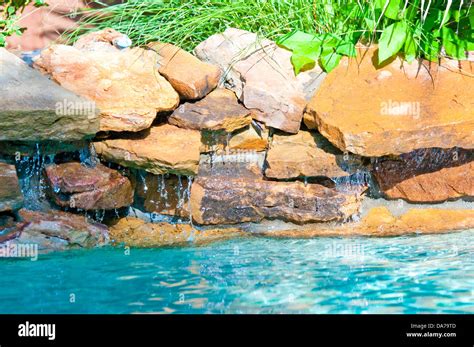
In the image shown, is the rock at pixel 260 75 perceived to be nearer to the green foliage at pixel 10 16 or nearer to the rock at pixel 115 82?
the rock at pixel 115 82

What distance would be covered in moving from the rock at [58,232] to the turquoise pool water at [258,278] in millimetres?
135

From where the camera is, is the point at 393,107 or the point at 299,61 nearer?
the point at 393,107

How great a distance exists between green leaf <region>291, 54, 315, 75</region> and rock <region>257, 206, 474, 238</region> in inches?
42.2

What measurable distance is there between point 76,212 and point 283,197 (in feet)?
4.39

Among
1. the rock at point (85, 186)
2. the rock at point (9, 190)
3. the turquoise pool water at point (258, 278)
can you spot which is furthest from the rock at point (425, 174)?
the rock at point (9, 190)

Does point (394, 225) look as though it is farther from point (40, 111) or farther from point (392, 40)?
point (40, 111)

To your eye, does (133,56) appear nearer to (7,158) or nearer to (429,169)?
(7,158)

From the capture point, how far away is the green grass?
4.76 m

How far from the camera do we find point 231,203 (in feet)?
15.3

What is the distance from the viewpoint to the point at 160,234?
15.3ft

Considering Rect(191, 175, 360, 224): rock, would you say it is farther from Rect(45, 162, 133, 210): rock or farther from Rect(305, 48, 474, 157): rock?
Rect(45, 162, 133, 210): rock

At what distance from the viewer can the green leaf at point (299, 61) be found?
15.8 feet

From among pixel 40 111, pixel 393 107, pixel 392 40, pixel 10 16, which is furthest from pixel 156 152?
pixel 10 16

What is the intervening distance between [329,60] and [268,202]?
1.06 meters
